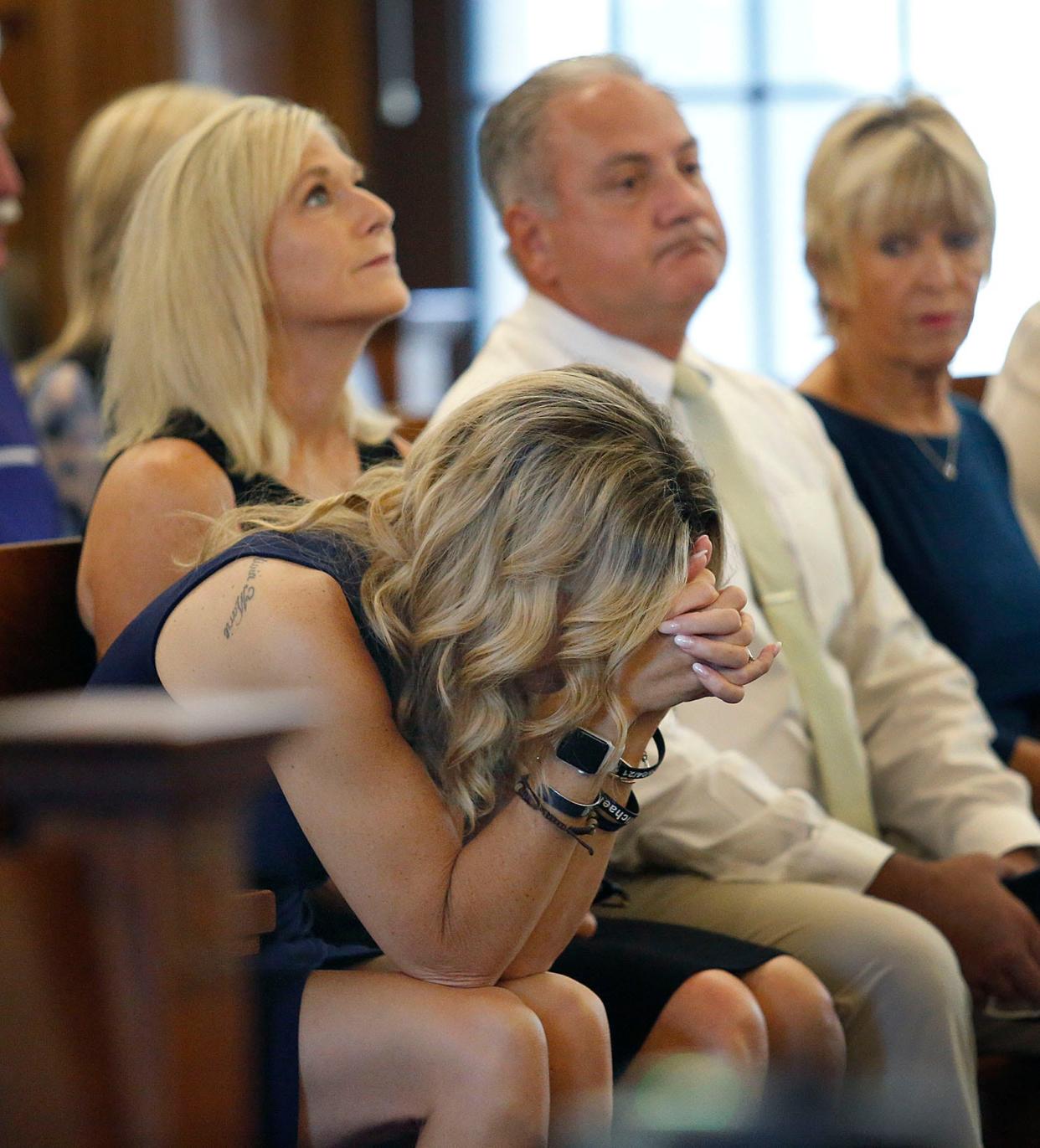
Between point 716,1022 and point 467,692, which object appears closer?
point 467,692

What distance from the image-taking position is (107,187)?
246 centimetres

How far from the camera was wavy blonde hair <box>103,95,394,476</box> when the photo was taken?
1650 mm

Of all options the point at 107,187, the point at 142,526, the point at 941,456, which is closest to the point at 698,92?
the point at 107,187

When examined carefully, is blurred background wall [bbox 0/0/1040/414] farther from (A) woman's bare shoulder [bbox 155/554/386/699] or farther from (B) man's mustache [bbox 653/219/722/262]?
(A) woman's bare shoulder [bbox 155/554/386/699]

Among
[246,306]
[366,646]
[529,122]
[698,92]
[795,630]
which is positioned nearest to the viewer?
[366,646]

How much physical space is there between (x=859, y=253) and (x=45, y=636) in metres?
1.31

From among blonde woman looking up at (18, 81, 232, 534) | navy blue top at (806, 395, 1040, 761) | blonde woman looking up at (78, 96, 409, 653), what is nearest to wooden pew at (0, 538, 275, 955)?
blonde woman looking up at (78, 96, 409, 653)

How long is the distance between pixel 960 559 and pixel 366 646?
117 cm

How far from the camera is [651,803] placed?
5.34 feet

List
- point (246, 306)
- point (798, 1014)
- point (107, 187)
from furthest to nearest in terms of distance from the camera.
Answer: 1. point (107, 187)
2. point (246, 306)
3. point (798, 1014)

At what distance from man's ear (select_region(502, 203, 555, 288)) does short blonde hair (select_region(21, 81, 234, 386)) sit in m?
0.69

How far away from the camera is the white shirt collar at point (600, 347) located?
1868 millimetres

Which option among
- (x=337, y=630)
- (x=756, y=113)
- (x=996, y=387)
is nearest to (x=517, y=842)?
(x=337, y=630)

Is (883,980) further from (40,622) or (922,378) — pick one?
(922,378)
